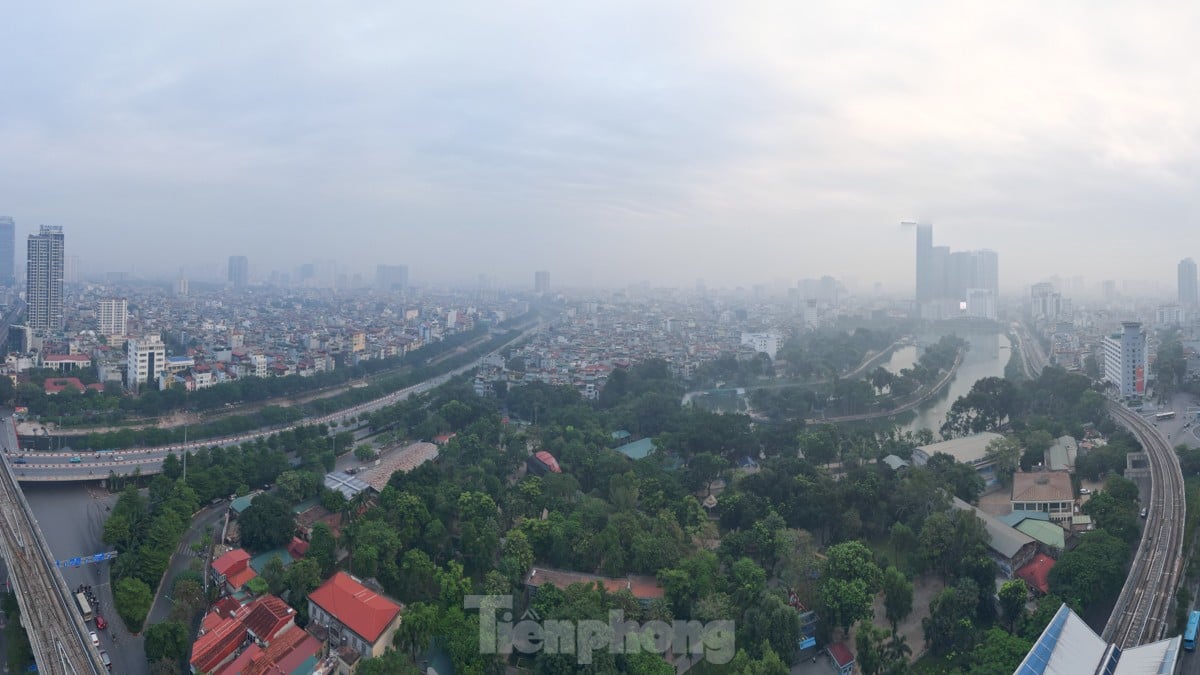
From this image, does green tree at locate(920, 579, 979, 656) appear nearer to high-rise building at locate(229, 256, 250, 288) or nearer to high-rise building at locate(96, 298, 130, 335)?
high-rise building at locate(96, 298, 130, 335)

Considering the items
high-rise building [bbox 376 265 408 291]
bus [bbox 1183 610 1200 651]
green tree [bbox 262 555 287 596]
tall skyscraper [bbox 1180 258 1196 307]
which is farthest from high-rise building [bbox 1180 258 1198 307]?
high-rise building [bbox 376 265 408 291]

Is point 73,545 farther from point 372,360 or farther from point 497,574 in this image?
point 372,360

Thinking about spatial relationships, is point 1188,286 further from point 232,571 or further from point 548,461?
point 232,571

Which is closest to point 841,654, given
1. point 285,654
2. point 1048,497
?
point 1048,497

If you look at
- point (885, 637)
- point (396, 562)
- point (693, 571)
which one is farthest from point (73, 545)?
point (885, 637)

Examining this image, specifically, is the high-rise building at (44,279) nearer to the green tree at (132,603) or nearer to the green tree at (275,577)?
the green tree at (132,603)

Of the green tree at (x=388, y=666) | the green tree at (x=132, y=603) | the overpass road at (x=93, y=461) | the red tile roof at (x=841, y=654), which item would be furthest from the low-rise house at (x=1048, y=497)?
the overpass road at (x=93, y=461)
